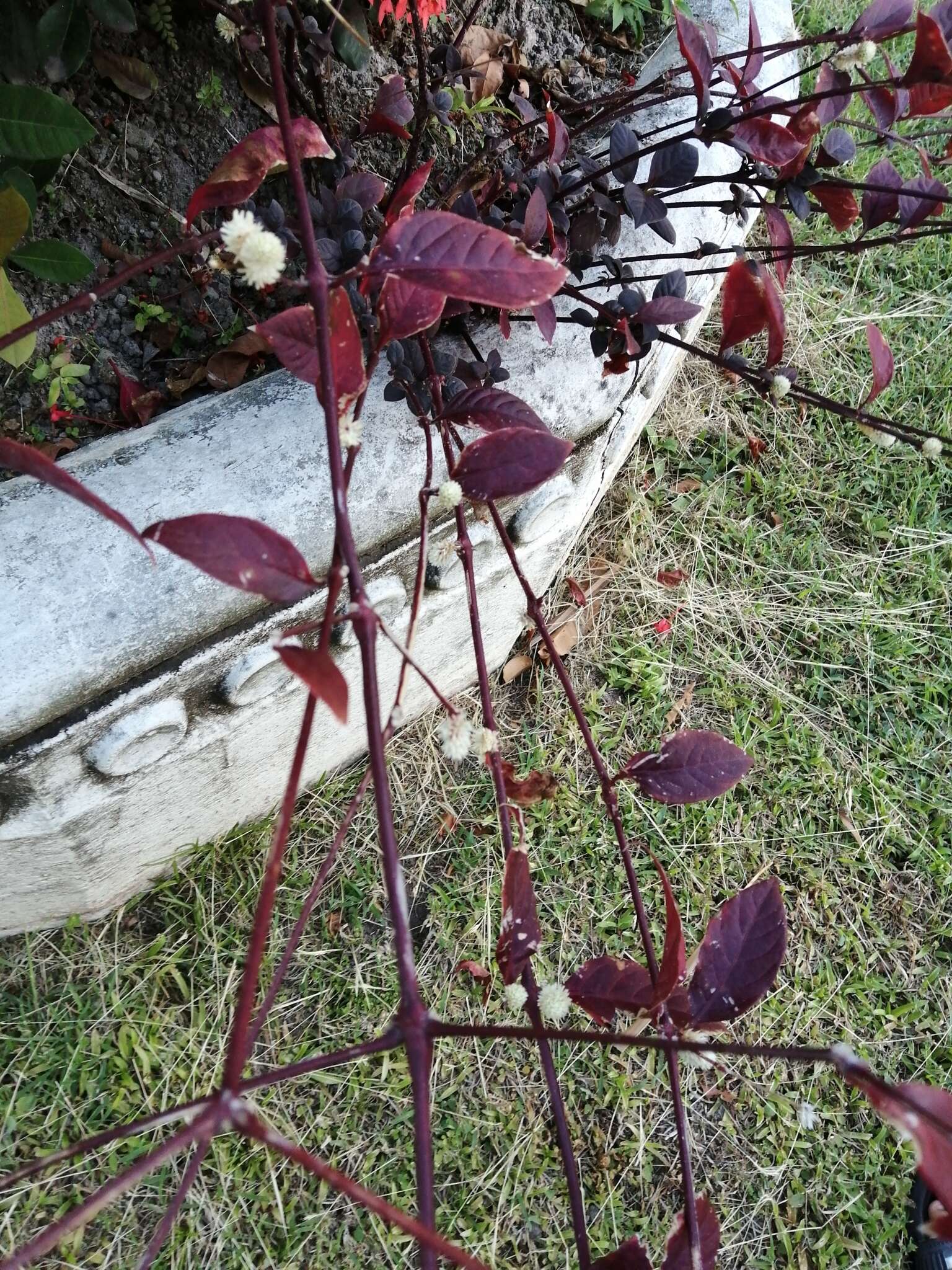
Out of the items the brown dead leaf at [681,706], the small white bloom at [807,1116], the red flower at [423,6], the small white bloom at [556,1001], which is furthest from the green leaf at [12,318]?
the small white bloom at [807,1116]

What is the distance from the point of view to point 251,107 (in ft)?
4.18

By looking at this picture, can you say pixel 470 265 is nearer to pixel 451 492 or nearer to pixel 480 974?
pixel 451 492

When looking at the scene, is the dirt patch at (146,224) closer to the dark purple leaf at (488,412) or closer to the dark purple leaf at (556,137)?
the dark purple leaf at (556,137)

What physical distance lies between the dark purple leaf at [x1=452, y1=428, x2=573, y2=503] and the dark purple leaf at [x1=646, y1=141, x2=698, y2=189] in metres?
0.45

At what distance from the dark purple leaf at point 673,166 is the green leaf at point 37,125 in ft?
1.78

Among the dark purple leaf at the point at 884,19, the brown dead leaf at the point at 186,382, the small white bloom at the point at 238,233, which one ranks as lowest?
the brown dead leaf at the point at 186,382

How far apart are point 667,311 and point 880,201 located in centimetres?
26

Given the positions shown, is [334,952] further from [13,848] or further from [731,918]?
[731,918]

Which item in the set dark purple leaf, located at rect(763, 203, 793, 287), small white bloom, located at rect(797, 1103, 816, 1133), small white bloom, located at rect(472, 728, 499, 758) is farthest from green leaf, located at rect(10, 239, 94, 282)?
small white bloom, located at rect(797, 1103, 816, 1133)

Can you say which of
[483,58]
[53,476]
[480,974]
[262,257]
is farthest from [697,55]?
[480,974]

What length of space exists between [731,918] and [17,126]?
93cm

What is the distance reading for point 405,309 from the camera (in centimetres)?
62

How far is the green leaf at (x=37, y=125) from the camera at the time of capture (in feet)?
2.78

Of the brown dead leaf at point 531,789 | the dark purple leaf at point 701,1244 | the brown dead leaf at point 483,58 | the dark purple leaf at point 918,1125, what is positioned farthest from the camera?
the brown dead leaf at point 483,58
